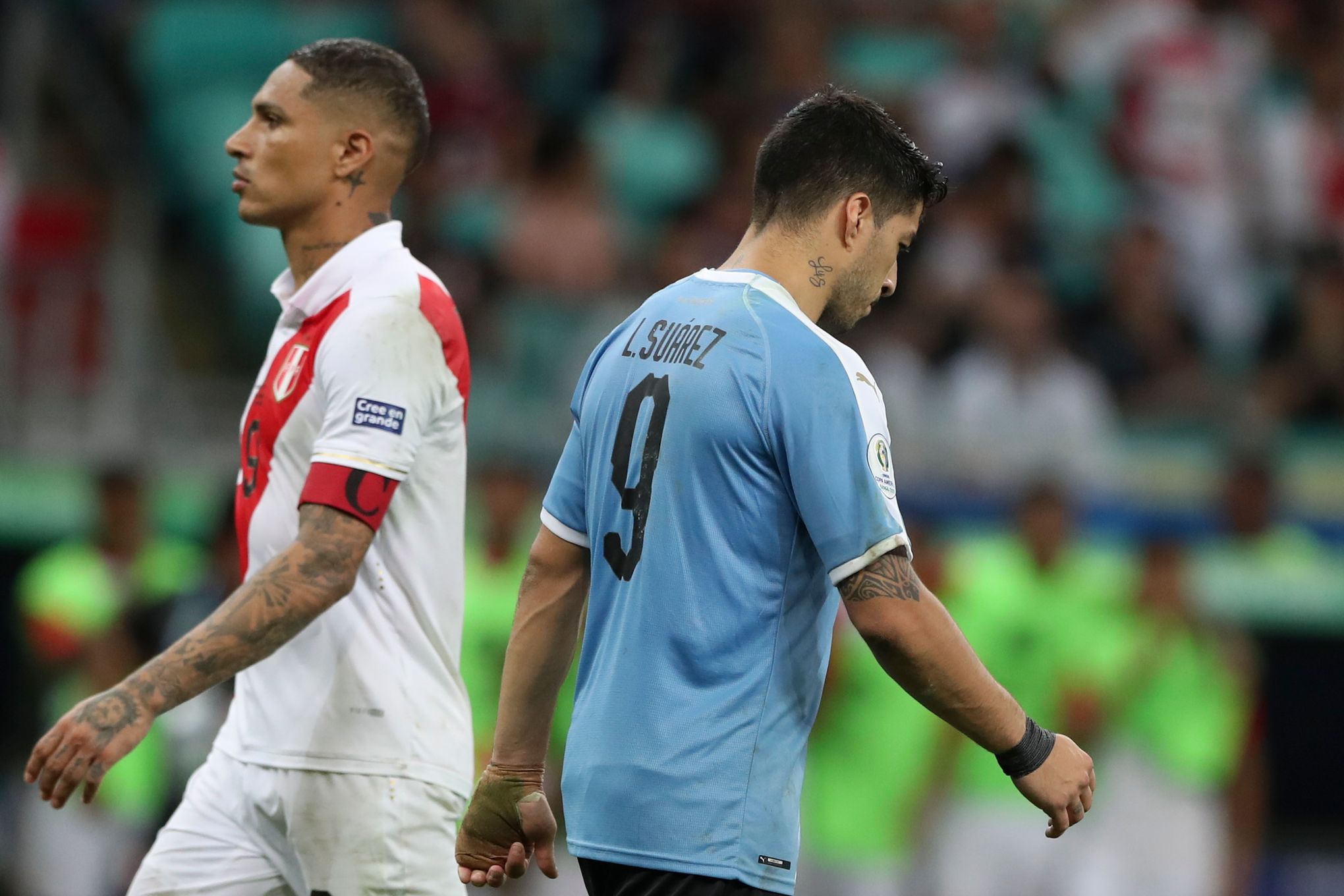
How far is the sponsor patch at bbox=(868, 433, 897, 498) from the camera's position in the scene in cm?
373

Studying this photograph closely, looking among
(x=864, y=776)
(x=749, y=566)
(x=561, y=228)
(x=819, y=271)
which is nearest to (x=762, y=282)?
(x=819, y=271)

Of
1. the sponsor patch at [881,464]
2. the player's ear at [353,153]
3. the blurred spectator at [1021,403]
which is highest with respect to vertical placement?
the blurred spectator at [1021,403]

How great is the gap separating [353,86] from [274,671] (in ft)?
5.09

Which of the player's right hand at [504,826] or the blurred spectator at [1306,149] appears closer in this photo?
the player's right hand at [504,826]

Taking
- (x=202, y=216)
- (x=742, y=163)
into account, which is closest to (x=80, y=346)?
(x=202, y=216)

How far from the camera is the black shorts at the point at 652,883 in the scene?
3711 millimetres

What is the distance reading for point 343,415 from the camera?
14.4ft

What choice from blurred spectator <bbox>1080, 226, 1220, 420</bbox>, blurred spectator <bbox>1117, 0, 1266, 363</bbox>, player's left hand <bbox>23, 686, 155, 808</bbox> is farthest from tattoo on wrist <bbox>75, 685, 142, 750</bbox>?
blurred spectator <bbox>1117, 0, 1266, 363</bbox>

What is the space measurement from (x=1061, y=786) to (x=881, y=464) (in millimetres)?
772

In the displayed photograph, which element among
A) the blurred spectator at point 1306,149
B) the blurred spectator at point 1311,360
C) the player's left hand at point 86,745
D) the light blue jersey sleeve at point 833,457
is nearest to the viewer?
the light blue jersey sleeve at point 833,457

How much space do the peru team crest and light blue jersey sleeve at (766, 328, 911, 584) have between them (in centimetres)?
142

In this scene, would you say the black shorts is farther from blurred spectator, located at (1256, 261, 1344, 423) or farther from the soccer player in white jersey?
blurred spectator, located at (1256, 261, 1344, 423)

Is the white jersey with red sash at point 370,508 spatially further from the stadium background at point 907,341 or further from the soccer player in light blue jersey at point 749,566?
the stadium background at point 907,341

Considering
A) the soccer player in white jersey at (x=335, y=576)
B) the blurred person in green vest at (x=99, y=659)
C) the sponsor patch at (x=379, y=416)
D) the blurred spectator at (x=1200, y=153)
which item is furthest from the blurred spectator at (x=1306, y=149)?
the sponsor patch at (x=379, y=416)
